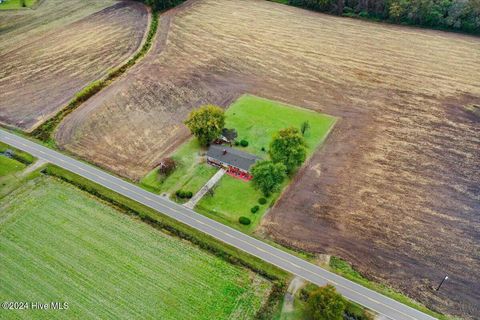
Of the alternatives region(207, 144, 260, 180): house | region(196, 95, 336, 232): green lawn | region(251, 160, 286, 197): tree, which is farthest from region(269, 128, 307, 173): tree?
region(207, 144, 260, 180): house

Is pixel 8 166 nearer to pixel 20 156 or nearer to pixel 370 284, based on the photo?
pixel 20 156

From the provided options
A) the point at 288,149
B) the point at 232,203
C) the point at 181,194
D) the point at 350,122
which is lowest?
the point at 232,203

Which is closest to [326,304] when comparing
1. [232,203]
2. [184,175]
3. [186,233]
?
[186,233]

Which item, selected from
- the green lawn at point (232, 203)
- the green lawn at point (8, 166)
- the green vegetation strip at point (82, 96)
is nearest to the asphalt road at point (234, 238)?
the green lawn at point (232, 203)

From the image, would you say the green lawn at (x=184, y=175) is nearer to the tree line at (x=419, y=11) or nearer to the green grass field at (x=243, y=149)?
the green grass field at (x=243, y=149)

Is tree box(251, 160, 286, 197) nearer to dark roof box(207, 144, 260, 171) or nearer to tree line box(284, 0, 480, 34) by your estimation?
dark roof box(207, 144, 260, 171)

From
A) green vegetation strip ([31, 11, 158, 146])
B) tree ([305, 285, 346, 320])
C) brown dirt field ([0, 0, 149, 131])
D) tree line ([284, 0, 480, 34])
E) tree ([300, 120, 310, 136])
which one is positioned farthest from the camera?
tree line ([284, 0, 480, 34])
